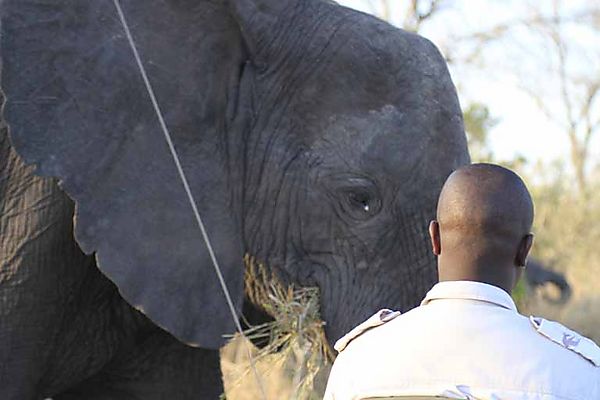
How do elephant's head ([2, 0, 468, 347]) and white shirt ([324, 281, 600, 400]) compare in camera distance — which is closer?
white shirt ([324, 281, 600, 400])

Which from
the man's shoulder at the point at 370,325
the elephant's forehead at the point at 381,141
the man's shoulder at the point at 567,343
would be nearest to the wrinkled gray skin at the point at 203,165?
the elephant's forehead at the point at 381,141

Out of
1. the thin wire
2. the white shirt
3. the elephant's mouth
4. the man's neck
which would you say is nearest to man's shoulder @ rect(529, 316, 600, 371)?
the white shirt

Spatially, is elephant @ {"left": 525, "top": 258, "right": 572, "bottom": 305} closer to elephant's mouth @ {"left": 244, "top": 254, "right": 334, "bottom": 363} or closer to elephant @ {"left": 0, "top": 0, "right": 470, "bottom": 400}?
elephant's mouth @ {"left": 244, "top": 254, "right": 334, "bottom": 363}

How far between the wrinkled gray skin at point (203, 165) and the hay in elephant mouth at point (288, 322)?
0.05 m

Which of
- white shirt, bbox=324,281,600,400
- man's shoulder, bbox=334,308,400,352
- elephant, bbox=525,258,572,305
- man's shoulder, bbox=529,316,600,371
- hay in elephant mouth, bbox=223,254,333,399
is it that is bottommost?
elephant, bbox=525,258,572,305

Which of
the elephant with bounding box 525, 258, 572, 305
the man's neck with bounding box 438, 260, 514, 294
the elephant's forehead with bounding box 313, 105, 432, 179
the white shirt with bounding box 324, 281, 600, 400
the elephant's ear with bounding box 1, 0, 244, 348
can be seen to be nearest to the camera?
the white shirt with bounding box 324, 281, 600, 400

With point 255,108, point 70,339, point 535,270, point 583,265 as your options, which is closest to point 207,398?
point 70,339

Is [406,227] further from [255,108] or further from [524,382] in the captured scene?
[524,382]

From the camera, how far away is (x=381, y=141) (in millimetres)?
4188

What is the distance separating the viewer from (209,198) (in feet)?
Answer: 13.9

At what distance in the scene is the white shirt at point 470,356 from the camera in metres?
2.26

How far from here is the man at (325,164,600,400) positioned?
2.27 m

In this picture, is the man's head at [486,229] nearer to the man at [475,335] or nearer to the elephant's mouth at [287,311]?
the man at [475,335]

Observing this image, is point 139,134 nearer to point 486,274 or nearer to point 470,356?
point 486,274
